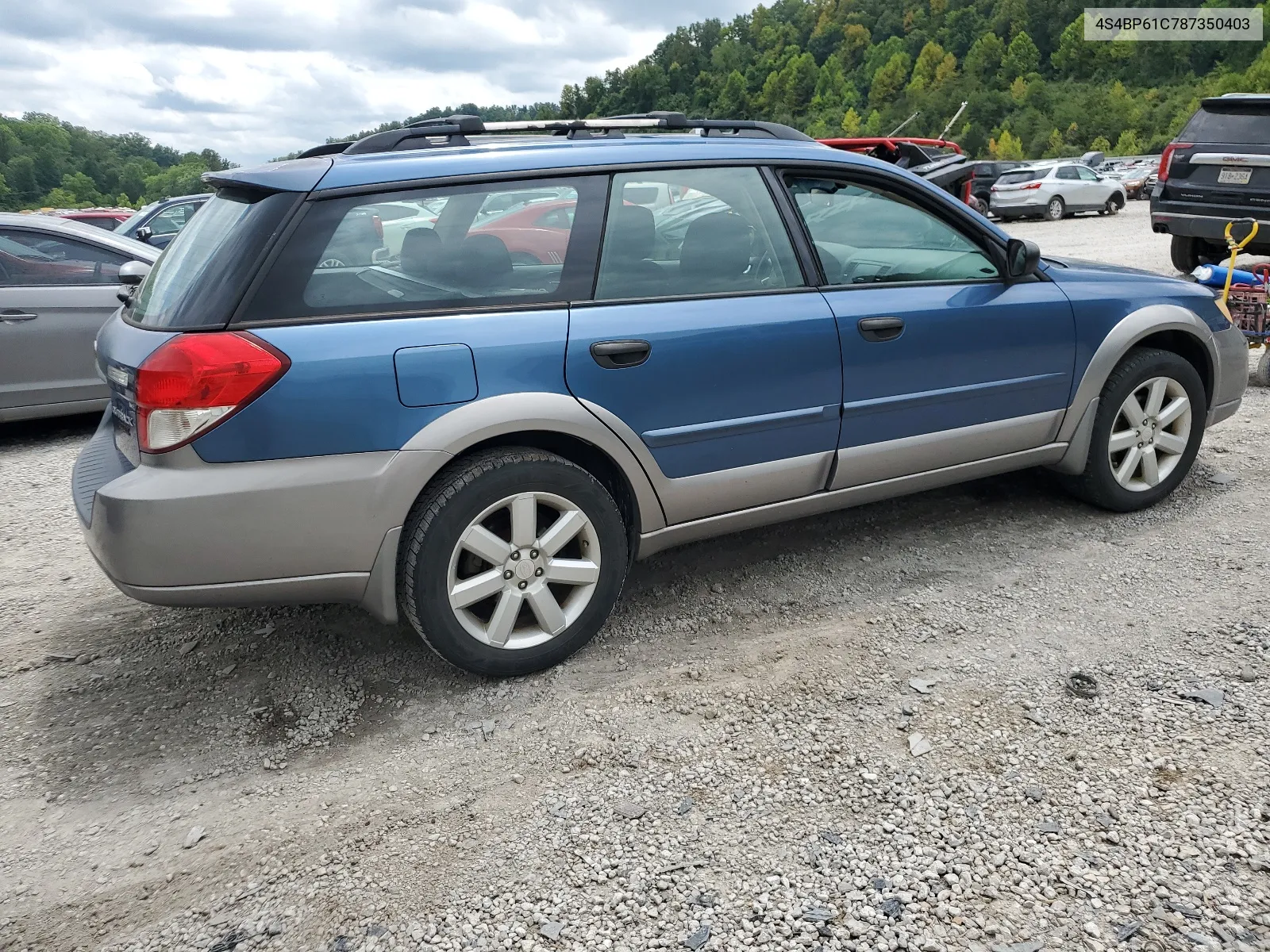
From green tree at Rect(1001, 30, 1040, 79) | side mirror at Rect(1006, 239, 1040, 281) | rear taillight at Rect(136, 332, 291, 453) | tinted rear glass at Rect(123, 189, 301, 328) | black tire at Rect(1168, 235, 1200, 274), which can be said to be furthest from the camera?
green tree at Rect(1001, 30, 1040, 79)

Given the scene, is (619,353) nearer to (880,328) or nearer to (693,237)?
(693,237)

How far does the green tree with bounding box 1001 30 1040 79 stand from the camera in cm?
11400

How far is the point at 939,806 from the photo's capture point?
8.15 feet

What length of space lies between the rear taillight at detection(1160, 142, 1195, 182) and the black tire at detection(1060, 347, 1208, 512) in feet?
22.7

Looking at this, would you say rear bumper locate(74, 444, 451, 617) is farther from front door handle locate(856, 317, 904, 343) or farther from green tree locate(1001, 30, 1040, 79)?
green tree locate(1001, 30, 1040, 79)

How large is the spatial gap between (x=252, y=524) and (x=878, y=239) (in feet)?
7.91

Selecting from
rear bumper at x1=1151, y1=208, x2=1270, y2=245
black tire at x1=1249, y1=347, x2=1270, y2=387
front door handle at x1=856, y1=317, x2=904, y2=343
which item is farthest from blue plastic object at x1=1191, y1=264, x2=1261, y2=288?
front door handle at x1=856, y1=317, x2=904, y2=343

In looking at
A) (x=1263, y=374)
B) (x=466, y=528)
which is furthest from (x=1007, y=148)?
(x=466, y=528)

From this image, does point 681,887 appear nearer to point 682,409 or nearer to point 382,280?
point 682,409

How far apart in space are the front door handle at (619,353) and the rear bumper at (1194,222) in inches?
336

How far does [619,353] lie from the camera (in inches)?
122

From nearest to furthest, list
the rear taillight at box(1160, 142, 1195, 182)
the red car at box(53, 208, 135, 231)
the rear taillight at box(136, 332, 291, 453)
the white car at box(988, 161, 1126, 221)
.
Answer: the rear taillight at box(136, 332, 291, 453)
the rear taillight at box(1160, 142, 1195, 182)
the red car at box(53, 208, 135, 231)
the white car at box(988, 161, 1126, 221)

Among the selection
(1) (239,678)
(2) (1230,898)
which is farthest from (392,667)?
(2) (1230,898)

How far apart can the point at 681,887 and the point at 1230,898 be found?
3.85 feet
